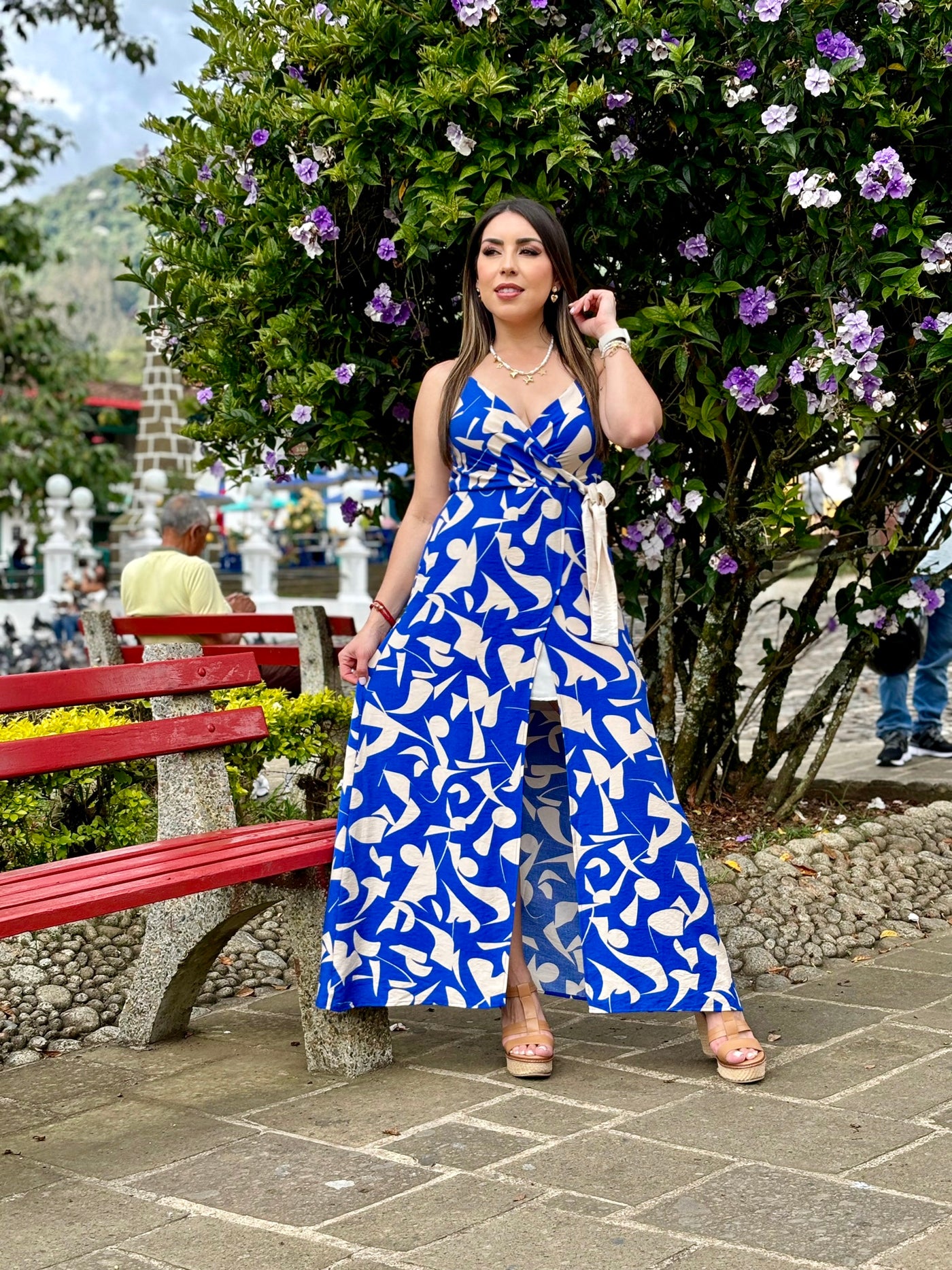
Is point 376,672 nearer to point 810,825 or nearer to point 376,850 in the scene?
point 376,850

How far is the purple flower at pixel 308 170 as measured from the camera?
4.88m

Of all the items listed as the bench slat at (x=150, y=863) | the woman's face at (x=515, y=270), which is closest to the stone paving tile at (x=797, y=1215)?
the bench slat at (x=150, y=863)

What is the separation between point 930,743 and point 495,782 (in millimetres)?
5226

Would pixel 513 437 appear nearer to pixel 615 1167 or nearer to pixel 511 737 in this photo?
pixel 511 737

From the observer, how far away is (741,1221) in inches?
116

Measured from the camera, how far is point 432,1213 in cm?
302

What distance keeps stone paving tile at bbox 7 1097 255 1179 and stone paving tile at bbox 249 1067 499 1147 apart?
0.13 meters

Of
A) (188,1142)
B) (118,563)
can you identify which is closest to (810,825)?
(188,1142)

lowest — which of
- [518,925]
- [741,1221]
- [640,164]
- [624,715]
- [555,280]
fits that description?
[741,1221]

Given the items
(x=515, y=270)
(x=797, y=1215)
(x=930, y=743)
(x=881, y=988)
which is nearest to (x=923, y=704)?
(x=930, y=743)

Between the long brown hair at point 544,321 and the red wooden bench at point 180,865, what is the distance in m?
0.88

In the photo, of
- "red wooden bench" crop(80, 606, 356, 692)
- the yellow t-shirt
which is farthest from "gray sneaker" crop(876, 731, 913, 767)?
the yellow t-shirt

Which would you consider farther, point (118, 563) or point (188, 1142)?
point (118, 563)

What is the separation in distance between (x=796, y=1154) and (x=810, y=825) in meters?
2.87
